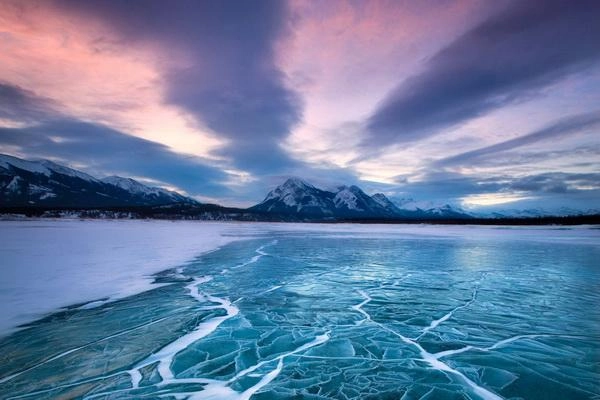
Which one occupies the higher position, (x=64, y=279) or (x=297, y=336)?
(x=64, y=279)

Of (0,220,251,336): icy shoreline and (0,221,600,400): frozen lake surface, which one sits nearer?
(0,221,600,400): frozen lake surface

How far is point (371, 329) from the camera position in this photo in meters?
6.72

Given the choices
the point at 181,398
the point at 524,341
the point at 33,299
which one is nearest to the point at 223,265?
the point at 33,299

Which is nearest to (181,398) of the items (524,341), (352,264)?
(524,341)

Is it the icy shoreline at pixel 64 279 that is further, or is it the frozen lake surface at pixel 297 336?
the icy shoreline at pixel 64 279

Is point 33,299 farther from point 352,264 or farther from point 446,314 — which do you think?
point 352,264

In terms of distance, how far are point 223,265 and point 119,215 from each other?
145 meters

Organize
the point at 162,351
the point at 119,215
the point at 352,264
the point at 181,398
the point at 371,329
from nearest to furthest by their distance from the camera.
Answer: the point at 181,398 < the point at 162,351 < the point at 371,329 < the point at 352,264 < the point at 119,215

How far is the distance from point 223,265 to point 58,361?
10324 millimetres

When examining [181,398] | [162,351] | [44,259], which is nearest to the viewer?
[181,398]

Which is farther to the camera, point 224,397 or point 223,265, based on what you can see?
point 223,265

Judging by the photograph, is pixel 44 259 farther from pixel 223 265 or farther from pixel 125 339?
pixel 125 339

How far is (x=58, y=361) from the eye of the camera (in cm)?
502

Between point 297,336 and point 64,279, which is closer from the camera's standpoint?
point 297,336
